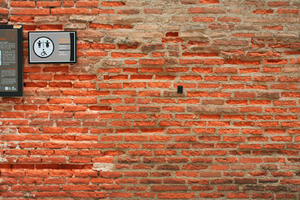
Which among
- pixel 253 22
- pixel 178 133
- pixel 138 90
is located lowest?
pixel 178 133

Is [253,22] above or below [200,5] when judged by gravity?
below

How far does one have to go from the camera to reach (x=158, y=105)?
8.79 feet

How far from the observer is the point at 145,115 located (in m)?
2.68

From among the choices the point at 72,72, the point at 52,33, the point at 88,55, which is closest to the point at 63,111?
the point at 72,72

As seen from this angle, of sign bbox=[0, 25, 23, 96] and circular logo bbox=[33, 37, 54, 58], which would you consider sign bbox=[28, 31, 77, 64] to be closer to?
circular logo bbox=[33, 37, 54, 58]

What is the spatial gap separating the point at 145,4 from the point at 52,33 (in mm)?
1045

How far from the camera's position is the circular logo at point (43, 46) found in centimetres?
263

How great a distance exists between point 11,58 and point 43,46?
36 cm

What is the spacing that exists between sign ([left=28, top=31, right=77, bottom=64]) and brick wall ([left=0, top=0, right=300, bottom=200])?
0.09 m

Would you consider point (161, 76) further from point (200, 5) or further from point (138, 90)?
point (200, 5)

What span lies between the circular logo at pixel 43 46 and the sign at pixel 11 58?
0.52 feet

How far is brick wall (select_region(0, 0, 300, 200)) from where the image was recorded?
105 inches

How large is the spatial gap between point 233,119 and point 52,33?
2.16m

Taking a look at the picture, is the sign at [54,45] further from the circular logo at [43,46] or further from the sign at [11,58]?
the sign at [11,58]
